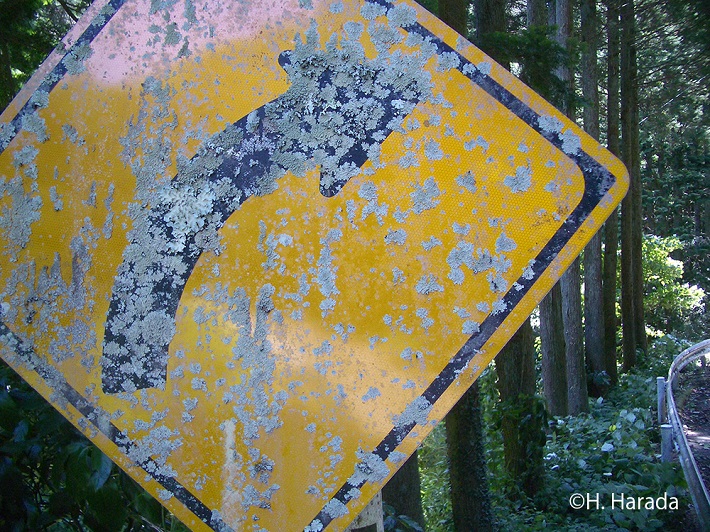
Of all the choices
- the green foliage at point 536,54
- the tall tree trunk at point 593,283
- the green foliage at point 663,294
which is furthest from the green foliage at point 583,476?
the green foliage at point 663,294

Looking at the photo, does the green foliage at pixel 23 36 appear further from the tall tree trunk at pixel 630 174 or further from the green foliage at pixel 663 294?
the green foliage at pixel 663 294

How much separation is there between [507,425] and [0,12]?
6.21m

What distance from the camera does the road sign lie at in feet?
4.43

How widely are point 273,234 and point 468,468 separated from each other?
4.04 m

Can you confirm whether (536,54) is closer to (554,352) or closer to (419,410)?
(419,410)

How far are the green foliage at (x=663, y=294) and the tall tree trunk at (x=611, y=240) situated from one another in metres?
9.10

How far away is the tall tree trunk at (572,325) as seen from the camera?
37.2 ft

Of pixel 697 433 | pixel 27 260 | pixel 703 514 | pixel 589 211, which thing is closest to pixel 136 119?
pixel 27 260

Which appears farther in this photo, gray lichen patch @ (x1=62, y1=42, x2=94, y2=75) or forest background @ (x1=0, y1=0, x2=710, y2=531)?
forest background @ (x1=0, y1=0, x2=710, y2=531)

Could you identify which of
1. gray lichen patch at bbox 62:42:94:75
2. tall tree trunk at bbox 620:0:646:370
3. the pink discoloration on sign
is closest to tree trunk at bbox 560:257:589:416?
tall tree trunk at bbox 620:0:646:370

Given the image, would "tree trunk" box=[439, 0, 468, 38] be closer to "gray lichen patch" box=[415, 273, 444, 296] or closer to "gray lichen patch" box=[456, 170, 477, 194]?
"gray lichen patch" box=[456, 170, 477, 194]

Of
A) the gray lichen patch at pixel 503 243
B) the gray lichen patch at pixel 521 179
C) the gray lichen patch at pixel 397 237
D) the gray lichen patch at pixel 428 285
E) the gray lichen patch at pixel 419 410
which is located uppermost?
the gray lichen patch at pixel 521 179

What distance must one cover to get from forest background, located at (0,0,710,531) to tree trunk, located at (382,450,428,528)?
12mm

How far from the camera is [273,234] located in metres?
1.42
